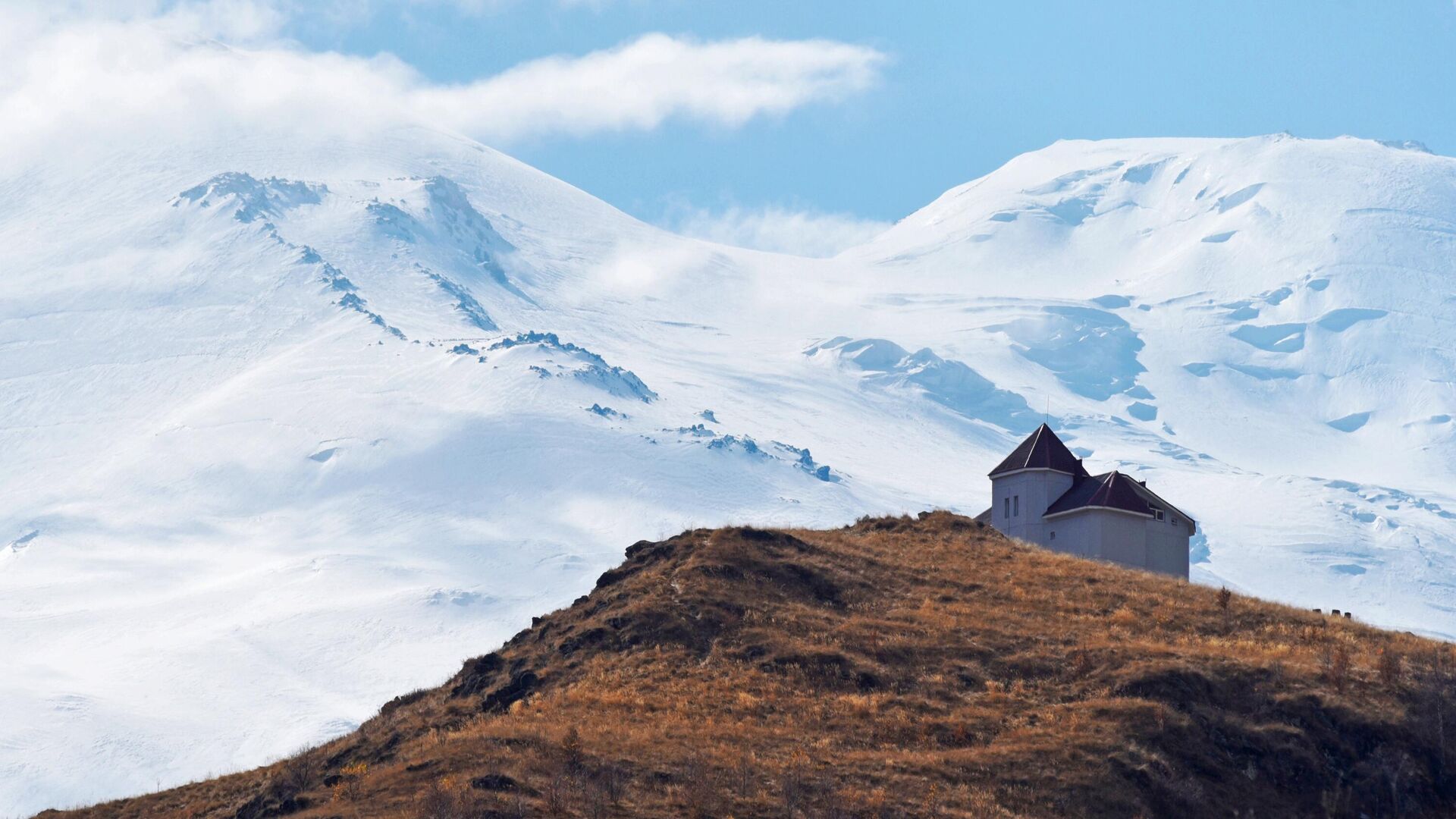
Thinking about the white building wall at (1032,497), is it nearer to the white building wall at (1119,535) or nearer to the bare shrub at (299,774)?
the white building wall at (1119,535)

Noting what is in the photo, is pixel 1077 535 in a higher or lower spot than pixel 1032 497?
lower

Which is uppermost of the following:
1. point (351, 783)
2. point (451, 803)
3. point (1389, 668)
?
point (1389, 668)

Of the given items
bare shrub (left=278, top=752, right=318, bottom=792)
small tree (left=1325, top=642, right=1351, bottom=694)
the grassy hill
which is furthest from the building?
bare shrub (left=278, top=752, right=318, bottom=792)

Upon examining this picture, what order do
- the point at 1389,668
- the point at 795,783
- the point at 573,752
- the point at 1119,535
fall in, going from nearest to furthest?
the point at 795,783 < the point at 573,752 < the point at 1389,668 < the point at 1119,535

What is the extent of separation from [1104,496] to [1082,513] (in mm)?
922

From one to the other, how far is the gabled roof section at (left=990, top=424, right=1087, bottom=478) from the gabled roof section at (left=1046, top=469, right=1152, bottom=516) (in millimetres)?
925

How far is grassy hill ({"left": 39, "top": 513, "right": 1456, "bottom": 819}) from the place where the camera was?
36.0 meters

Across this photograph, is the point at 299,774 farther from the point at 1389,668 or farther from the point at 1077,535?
the point at 1077,535

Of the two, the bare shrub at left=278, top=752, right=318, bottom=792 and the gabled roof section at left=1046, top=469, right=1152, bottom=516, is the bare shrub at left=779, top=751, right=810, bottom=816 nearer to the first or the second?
the bare shrub at left=278, top=752, right=318, bottom=792

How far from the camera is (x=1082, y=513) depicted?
6794 cm

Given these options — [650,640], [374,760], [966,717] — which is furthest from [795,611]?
[374,760]

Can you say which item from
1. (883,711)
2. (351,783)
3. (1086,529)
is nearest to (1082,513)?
(1086,529)

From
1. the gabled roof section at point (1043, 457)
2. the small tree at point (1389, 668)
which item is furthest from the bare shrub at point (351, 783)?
the gabled roof section at point (1043, 457)

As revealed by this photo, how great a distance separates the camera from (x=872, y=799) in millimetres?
35375
